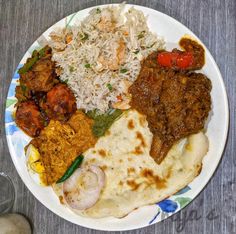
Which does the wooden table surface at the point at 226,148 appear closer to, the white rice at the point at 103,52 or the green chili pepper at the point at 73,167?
the white rice at the point at 103,52

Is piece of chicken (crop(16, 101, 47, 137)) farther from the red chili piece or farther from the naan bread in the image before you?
the red chili piece

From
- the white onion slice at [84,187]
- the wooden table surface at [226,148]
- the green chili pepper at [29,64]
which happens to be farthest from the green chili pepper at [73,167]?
the green chili pepper at [29,64]

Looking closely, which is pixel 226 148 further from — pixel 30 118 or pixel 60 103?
pixel 30 118

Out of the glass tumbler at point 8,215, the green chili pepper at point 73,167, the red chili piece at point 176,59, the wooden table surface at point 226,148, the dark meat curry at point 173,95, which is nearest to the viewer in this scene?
the dark meat curry at point 173,95

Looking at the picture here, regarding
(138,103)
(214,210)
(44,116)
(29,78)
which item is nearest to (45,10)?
(29,78)

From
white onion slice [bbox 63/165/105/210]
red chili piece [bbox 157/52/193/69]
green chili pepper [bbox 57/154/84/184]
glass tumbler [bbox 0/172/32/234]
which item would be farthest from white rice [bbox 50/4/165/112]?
glass tumbler [bbox 0/172/32/234]

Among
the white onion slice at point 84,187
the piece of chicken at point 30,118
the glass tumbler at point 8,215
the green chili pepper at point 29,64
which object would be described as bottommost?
the glass tumbler at point 8,215
